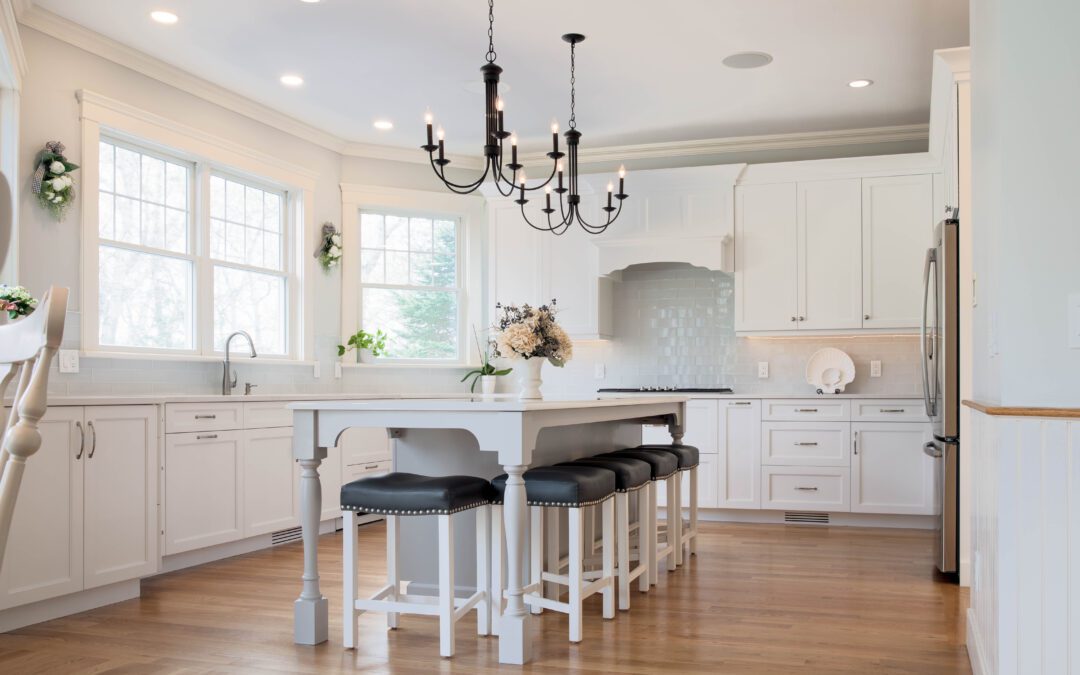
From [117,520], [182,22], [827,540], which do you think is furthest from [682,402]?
[182,22]

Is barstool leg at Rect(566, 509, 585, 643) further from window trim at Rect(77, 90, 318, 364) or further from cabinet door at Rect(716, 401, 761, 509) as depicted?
cabinet door at Rect(716, 401, 761, 509)

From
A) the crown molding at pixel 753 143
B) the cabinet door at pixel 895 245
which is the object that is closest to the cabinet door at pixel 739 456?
the cabinet door at pixel 895 245

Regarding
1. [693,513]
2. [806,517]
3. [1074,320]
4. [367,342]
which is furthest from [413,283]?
[1074,320]

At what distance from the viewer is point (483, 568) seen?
3541mm

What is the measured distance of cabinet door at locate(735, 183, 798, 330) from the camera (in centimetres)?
643

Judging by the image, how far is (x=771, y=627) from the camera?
11.8 feet

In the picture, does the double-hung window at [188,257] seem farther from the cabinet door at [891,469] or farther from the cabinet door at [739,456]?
the cabinet door at [891,469]

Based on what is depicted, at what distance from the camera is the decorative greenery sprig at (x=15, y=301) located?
3.68 metres

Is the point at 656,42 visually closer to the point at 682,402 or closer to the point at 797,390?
the point at 682,402

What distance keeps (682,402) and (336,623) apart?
2.40 m

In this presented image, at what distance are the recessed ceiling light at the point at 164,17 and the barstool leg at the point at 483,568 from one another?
287 centimetres

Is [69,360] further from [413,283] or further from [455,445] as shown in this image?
[413,283]

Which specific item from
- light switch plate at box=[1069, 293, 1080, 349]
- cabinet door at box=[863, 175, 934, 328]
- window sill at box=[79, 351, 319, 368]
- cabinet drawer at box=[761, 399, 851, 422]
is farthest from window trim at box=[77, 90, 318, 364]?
light switch plate at box=[1069, 293, 1080, 349]

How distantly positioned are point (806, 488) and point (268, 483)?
338 centimetres
